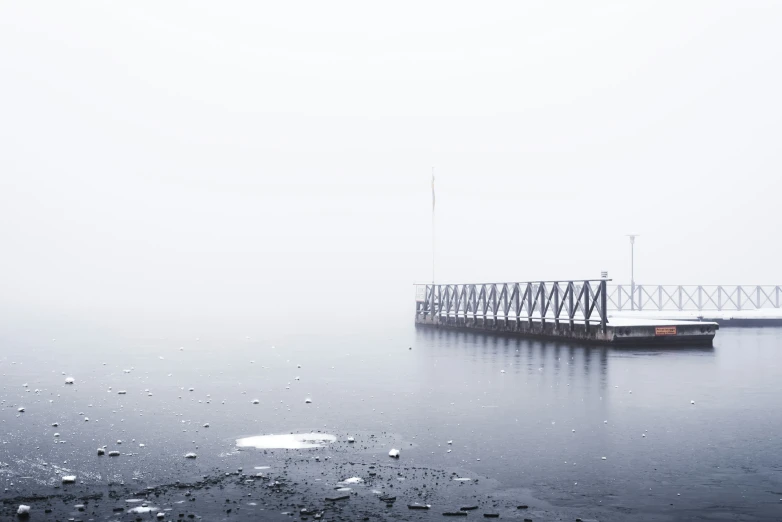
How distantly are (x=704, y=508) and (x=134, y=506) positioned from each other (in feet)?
20.4

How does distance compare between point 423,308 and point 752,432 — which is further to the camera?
point 423,308

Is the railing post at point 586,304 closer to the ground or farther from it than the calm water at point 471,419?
farther from it

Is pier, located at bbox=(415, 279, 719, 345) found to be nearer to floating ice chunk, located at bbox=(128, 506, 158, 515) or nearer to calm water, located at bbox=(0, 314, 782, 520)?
calm water, located at bbox=(0, 314, 782, 520)

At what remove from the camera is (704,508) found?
829 cm

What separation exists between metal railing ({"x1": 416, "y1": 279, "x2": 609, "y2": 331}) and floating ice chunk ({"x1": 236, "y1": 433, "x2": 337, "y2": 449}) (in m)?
20.4

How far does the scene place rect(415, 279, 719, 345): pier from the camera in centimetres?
3048

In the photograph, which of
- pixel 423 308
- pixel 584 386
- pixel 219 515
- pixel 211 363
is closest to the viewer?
pixel 219 515

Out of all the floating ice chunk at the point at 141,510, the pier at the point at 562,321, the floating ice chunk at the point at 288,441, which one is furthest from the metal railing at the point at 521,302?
the floating ice chunk at the point at 141,510

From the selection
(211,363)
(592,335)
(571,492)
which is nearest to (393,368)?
(211,363)

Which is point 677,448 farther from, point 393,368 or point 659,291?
point 659,291

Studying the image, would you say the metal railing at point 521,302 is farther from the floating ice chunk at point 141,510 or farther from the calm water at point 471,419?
the floating ice chunk at point 141,510

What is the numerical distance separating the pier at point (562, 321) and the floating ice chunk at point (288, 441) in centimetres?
2030

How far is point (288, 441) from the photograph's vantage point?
12.2m

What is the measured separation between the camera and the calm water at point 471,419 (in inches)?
376
